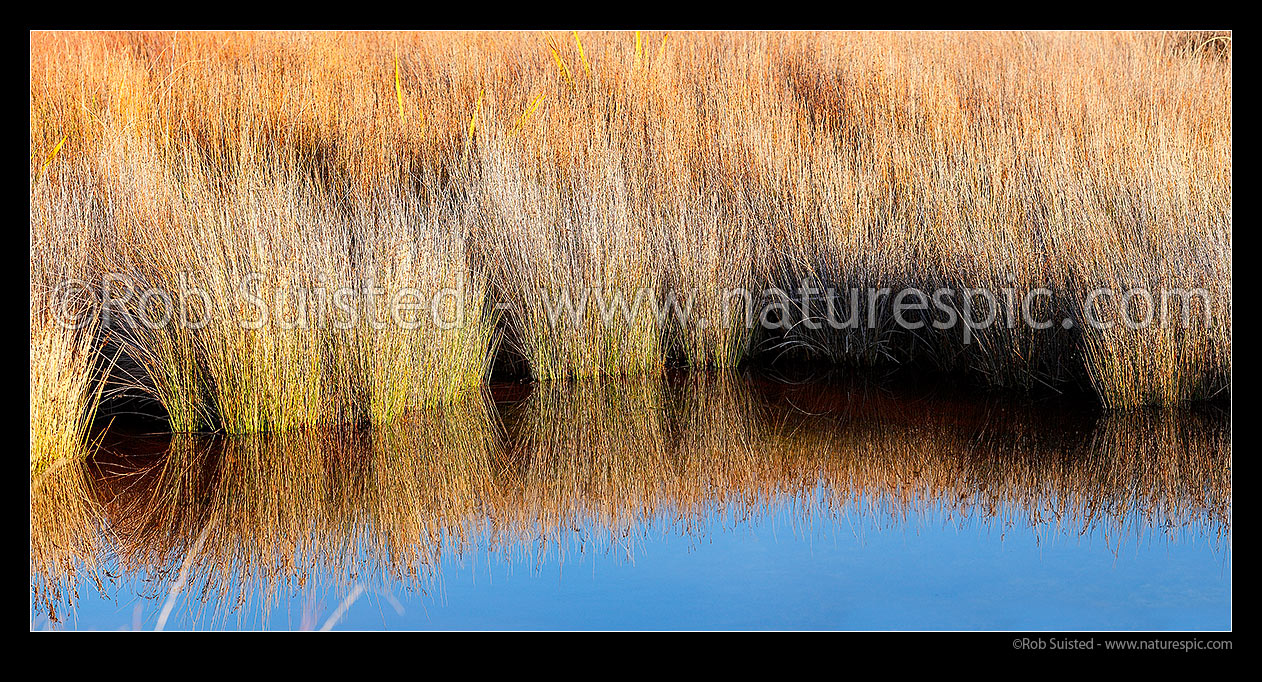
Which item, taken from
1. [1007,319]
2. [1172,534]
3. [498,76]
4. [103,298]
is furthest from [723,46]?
[1172,534]

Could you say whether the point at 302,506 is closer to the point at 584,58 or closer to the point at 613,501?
the point at 613,501

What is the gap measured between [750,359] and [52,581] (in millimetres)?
3940

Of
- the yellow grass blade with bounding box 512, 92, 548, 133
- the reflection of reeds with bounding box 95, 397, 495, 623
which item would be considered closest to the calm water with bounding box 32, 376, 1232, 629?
the reflection of reeds with bounding box 95, 397, 495, 623

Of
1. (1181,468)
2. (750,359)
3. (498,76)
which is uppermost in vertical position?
(498,76)

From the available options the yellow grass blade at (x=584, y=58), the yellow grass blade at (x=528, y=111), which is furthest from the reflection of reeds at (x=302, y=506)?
the yellow grass blade at (x=584, y=58)

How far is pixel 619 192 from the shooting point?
6168mm

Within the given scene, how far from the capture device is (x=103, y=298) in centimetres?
504

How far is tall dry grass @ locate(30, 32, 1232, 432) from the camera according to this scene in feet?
16.4

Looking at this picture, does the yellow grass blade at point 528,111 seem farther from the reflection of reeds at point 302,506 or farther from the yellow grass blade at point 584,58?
the reflection of reeds at point 302,506

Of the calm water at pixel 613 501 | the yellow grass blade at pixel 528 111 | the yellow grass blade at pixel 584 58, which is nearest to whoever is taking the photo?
the calm water at pixel 613 501

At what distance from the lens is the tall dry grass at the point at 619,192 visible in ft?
16.4

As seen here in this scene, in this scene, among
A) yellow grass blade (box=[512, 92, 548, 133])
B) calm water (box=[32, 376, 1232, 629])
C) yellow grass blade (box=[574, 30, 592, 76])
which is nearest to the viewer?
calm water (box=[32, 376, 1232, 629])

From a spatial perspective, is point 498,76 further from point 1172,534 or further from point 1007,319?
point 1172,534

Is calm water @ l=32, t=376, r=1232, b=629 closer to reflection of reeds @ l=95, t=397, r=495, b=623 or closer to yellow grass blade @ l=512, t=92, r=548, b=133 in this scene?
reflection of reeds @ l=95, t=397, r=495, b=623
